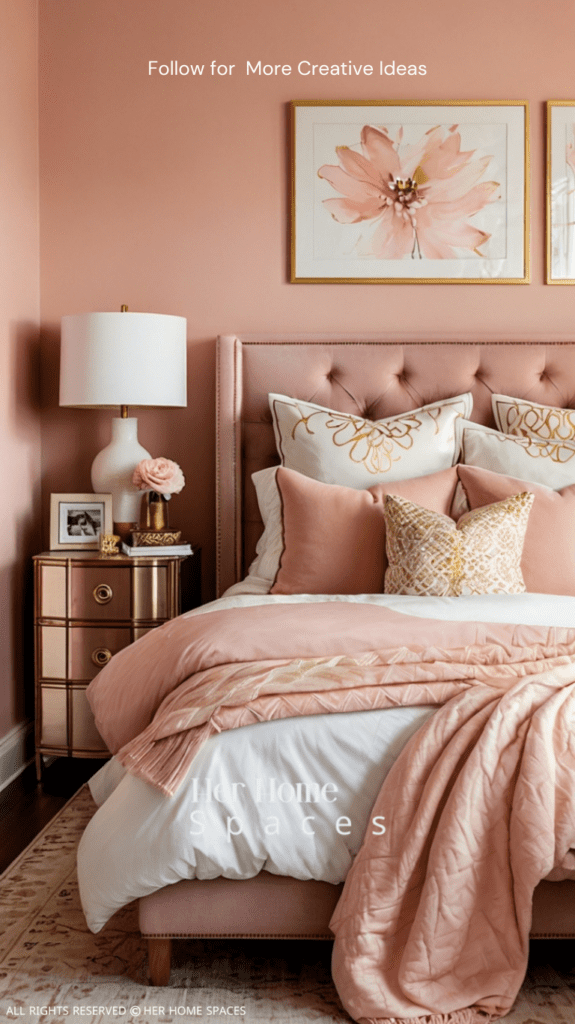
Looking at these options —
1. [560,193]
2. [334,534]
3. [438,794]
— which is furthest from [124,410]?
[438,794]

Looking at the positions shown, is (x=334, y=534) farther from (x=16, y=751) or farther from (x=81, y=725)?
(x=16, y=751)

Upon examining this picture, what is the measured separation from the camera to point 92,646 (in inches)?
105

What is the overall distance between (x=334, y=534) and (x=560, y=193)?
1566 millimetres

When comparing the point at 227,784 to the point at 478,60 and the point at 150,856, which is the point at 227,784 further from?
the point at 478,60

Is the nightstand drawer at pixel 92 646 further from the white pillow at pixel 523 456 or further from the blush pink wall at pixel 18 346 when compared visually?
the white pillow at pixel 523 456

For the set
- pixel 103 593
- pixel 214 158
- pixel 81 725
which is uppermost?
pixel 214 158

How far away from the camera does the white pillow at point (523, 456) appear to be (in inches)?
103

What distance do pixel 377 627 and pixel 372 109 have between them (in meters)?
2.09

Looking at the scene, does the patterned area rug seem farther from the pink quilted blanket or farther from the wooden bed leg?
the pink quilted blanket

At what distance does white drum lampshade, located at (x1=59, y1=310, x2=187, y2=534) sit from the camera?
2.74 metres

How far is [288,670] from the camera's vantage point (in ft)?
5.24

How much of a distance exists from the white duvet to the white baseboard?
1.24 m

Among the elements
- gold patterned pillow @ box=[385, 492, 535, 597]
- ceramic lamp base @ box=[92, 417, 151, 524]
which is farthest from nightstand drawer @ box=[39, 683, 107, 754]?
gold patterned pillow @ box=[385, 492, 535, 597]

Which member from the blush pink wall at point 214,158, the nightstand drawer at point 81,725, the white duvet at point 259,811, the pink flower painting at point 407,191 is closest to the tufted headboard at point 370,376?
the blush pink wall at point 214,158
